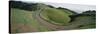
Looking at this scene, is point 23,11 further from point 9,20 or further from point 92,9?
point 92,9

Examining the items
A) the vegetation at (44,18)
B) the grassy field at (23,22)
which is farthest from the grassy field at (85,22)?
the grassy field at (23,22)

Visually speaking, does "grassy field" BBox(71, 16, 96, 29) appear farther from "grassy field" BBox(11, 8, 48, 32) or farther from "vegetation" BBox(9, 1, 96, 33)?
"grassy field" BBox(11, 8, 48, 32)

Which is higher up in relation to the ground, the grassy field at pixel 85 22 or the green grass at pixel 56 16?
the green grass at pixel 56 16

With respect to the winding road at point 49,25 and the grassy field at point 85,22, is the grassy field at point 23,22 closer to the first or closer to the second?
the winding road at point 49,25

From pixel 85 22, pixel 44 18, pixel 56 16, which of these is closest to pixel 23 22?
pixel 44 18

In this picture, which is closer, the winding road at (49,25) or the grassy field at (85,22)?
the winding road at (49,25)
